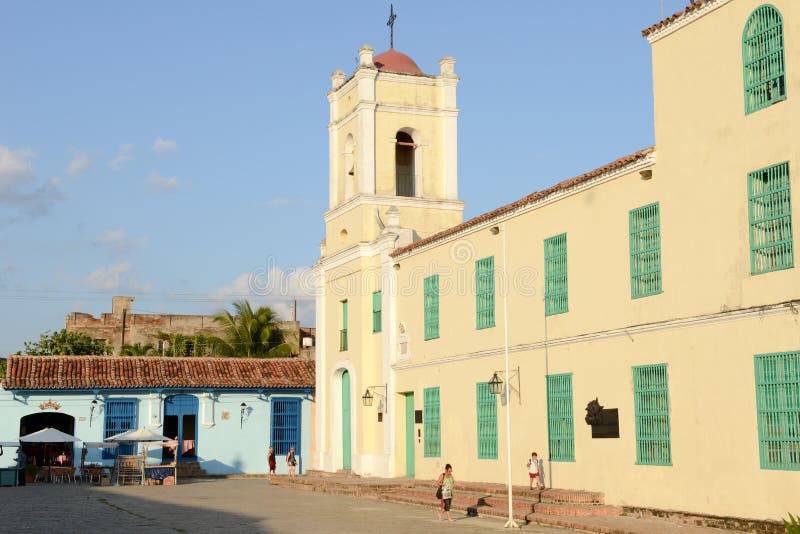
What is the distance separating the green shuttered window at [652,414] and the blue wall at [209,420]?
2169 cm

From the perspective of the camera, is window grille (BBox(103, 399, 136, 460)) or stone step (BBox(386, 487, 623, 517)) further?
window grille (BBox(103, 399, 136, 460))

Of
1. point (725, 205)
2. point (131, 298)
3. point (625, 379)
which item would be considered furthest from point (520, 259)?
point (131, 298)

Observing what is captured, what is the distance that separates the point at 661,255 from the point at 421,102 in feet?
52.0

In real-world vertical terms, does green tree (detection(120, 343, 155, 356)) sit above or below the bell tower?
below

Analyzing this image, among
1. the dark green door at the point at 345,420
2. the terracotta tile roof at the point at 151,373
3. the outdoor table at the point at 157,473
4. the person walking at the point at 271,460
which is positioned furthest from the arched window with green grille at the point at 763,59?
the terracotta tile roof at the point at 151,373

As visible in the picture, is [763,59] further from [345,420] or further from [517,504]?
[345,420]

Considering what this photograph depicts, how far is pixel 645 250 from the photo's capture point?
733 inches

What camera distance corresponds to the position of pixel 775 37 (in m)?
15.7

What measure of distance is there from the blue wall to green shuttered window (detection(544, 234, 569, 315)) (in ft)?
61.3

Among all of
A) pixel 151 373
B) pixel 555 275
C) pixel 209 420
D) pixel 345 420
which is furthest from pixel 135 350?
pixel 555 275

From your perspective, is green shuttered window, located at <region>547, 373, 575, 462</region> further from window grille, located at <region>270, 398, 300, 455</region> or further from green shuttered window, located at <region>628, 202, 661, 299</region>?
window grille, located at <region>270, 398, 300, 455</region>

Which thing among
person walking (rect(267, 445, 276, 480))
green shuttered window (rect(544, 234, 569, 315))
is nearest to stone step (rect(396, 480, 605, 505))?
green shuttered window (rect(544, 234, 569, 315))

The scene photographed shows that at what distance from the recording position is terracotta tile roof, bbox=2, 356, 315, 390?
3500cm

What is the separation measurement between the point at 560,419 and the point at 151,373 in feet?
66.4
